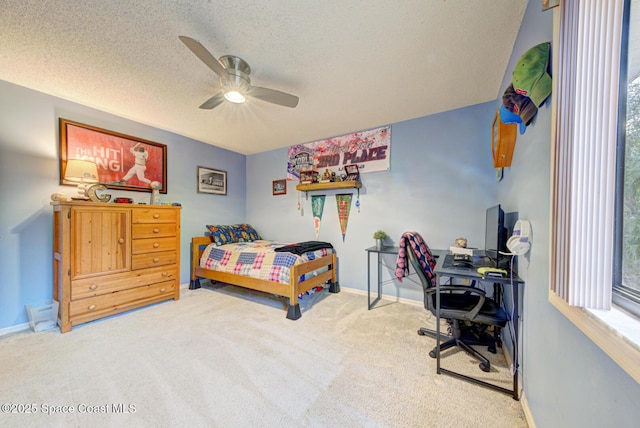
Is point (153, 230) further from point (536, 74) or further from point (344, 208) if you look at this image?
point (536, 74)

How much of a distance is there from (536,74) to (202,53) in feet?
6.02

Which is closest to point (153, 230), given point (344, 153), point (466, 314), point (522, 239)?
point (344, 153)

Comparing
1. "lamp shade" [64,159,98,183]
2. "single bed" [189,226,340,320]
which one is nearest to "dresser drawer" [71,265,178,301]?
"single bed" [189,226,340,320]

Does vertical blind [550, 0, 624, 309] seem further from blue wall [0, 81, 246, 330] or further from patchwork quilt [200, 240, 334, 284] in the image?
blue wall [0, 81, 246, 330]

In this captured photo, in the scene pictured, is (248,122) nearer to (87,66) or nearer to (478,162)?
(87,66)

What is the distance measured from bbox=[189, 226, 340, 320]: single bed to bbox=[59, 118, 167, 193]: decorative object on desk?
1122 millimetres

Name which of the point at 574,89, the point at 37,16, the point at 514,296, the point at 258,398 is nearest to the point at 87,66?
the point at 37,16

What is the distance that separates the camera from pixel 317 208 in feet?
12.1

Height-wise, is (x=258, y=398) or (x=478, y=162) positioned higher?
(x=478, y=162)

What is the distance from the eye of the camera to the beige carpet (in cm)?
129

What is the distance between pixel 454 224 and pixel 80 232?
400 centimetres

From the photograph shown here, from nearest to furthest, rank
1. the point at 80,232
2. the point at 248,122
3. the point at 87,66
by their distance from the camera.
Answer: the point at 87,66, the point at 80,232, the point at 248,122

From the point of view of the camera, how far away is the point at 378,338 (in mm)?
2098

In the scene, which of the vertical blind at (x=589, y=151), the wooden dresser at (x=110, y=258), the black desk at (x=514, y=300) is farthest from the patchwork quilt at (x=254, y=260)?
the vertical blind at (x=589, y=151)
